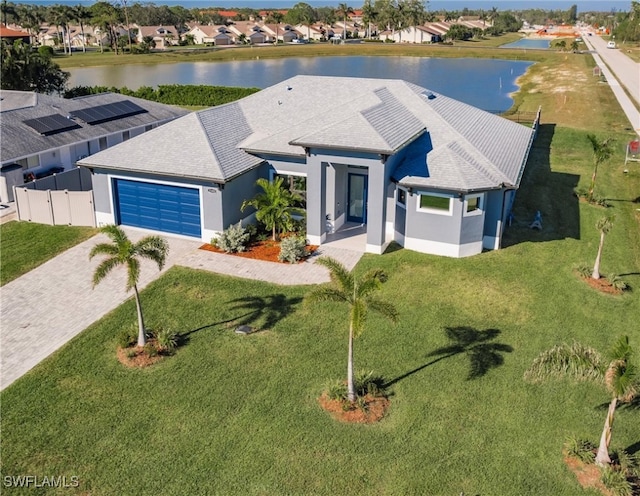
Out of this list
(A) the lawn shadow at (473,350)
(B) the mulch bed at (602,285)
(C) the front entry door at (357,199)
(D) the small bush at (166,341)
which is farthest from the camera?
(C) the front entry door at (357,199)

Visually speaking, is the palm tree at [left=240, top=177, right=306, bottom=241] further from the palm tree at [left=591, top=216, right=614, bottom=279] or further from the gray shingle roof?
the gray shingle roof

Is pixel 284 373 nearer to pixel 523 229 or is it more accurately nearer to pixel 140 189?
pixel 140 189

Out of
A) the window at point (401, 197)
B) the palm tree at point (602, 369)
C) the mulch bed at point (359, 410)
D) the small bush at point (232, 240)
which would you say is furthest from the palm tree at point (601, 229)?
the small bush at point (232, 240)

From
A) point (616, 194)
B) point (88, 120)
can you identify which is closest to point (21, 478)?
point (88, 120)

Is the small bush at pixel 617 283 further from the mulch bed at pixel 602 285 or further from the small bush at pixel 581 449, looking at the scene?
the small bush at pixel 581 449

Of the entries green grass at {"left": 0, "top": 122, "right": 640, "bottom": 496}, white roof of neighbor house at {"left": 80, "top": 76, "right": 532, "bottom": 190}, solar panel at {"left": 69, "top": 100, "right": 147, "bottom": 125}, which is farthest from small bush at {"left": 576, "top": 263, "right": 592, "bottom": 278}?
solar panel at {"left": 69, "top": 100, "right": 147, "bottom": 125}

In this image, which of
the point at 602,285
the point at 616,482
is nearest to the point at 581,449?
the point at 616,482

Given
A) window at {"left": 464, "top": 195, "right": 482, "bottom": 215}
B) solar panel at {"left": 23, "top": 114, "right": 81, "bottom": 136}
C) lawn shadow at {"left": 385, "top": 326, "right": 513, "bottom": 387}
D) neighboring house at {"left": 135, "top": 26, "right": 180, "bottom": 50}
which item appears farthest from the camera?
neighboring house at {"left": 135, "top": 26, "right": 180, "bottom": 50}
